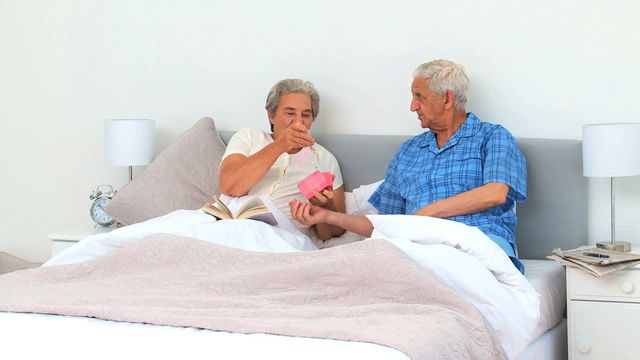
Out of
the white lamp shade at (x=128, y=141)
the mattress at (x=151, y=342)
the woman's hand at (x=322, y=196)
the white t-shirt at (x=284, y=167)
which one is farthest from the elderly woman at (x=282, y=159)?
the mattress at (x=151, y=342)

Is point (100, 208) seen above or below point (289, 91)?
below

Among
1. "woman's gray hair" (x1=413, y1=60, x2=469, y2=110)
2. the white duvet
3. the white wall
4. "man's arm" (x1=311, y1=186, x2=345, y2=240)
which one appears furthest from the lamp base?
"man's arm" (x1=311, y1=186, x2=345, y2=240)

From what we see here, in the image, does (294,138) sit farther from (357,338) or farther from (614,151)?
(357,338)

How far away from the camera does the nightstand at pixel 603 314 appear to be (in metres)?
3.15

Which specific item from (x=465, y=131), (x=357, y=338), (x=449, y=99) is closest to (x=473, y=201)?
(x=465, y=131)

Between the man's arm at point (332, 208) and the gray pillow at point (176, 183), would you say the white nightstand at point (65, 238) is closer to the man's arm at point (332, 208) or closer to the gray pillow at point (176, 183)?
the gray pillow at point (176, 183)

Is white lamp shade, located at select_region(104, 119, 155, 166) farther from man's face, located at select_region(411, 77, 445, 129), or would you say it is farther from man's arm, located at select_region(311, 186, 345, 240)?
man's face, located at select_region(411, 77, 445, 129)

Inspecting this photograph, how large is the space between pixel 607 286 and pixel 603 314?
0.09m

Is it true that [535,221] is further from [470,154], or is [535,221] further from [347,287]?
[347,287]

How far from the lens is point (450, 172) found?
11.5 feet

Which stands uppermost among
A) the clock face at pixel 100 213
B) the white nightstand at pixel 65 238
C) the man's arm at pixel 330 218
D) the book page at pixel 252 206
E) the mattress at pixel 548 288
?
the book page at pixel 252 206

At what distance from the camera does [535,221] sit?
145 inches

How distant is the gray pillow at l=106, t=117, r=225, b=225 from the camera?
4.09 meters

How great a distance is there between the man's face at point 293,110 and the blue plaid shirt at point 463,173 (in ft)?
1.38
